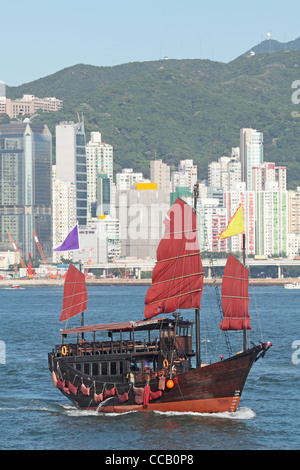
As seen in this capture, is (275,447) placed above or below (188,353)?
below

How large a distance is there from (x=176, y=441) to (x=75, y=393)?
23.9 ft

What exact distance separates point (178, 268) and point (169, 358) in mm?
4816

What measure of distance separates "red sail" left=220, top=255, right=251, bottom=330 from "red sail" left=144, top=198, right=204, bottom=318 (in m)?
1.41

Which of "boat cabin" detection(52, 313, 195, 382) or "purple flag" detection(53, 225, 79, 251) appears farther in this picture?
"purple flag" detection(53, 225, 79, 251)

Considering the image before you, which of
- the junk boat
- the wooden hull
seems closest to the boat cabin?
the junk boat

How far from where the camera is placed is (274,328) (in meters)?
83.1

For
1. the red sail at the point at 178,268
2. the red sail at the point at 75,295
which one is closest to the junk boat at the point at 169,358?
the red sail at the point at 178,268

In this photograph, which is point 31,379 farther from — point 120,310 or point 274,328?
point 120,310

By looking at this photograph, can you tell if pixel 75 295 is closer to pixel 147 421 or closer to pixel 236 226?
pixel 236 226

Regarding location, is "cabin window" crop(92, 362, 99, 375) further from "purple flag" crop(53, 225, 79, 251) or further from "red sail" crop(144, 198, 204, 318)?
"purple flag" crop(53, 225, 79, 251)

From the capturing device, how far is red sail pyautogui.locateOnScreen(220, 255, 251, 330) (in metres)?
42.9

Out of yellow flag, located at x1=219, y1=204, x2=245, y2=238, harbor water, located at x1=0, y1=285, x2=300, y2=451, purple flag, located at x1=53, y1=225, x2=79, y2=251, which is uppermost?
yellow flag, located at x1=219, y1=204, x2=245, y2=238
